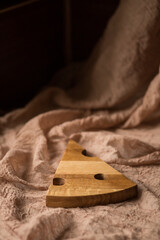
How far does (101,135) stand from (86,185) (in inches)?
11.1

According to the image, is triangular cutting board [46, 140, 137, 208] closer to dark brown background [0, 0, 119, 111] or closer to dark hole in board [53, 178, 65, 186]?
dark hole in board [53, 178, 65, 186]

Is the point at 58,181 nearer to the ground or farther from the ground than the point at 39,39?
nearer to the ground

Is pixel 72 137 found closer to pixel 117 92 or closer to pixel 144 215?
pixel 117 92

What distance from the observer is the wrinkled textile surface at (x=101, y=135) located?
0.76 meters

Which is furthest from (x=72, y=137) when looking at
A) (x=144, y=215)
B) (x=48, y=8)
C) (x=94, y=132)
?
(x=48, y=8)

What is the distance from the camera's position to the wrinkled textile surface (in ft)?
2.48

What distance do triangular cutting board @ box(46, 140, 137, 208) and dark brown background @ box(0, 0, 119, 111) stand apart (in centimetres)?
56

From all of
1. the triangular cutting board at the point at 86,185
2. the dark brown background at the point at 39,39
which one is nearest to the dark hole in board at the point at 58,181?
the triangular cutting board at the point at 86,185

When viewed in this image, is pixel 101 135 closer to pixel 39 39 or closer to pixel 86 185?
pixel 86 185

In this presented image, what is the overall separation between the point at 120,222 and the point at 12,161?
0.37 m

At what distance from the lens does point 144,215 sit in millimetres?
793

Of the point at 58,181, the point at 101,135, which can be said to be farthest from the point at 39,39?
the point at 58,181

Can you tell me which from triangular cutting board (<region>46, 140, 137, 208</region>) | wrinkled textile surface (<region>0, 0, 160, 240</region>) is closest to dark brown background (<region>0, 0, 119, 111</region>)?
wrinkled textile surface (<region>0, 0, 160, 240</region>)

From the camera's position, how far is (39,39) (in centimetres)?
147
